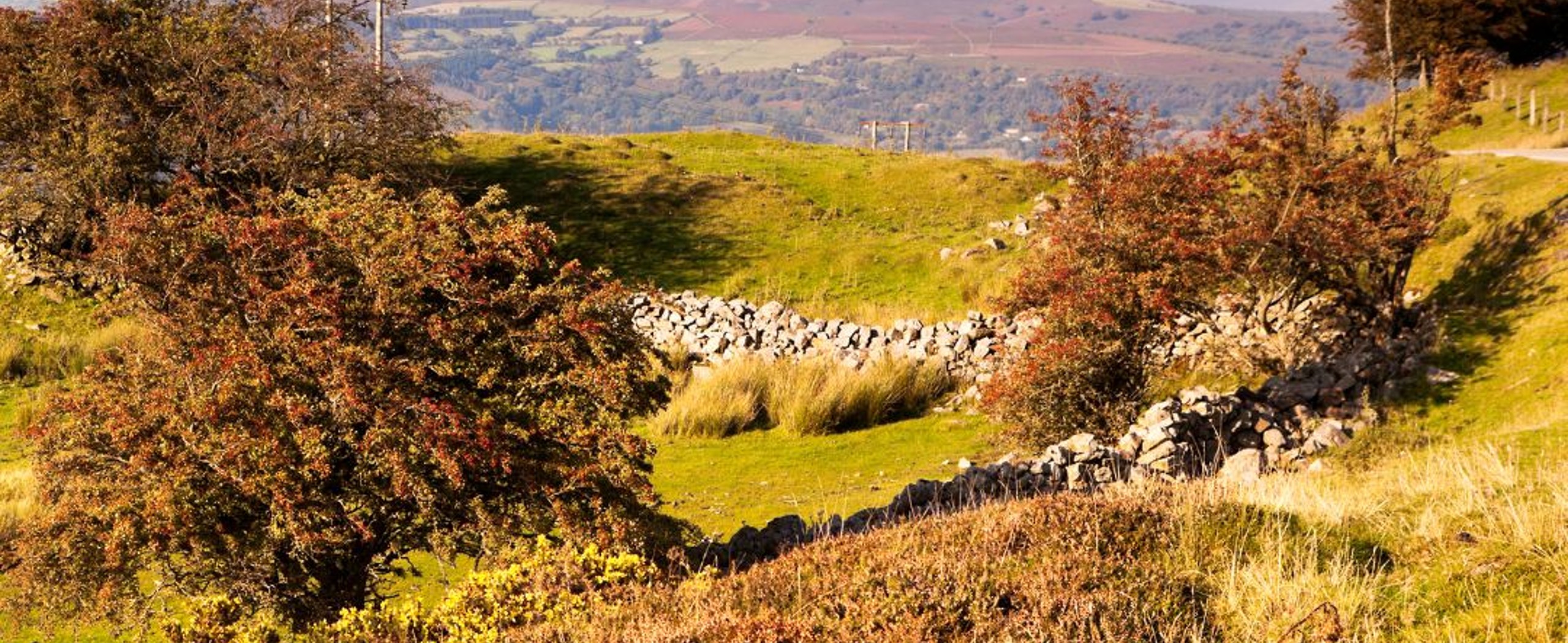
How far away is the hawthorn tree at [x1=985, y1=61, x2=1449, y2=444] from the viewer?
15.9m

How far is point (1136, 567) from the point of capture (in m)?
7.79

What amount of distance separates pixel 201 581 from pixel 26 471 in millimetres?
9229

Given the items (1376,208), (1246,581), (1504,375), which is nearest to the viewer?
(1246,581)

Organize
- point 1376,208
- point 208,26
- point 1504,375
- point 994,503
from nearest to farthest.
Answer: point 994,503 → point 1504,375 → point 1376,208 → point 208,26

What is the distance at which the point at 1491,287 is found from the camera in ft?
61.6

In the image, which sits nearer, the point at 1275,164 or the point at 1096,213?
the point at 1096,213

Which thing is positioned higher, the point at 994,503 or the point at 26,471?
the point at 994,503

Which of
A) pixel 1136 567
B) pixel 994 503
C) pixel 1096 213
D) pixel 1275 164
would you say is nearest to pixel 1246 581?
pixel 1136 567

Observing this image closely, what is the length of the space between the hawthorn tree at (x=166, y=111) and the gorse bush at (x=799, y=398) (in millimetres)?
10202

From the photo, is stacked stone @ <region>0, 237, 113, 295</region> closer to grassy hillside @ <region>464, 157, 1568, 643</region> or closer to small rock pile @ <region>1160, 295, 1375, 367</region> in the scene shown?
small rock pile @ <region>1160, 295, 1375, 367</region>

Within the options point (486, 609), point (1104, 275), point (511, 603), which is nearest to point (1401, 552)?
point (511, 603)

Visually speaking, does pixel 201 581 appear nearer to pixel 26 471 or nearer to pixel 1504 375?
pixel 26 471

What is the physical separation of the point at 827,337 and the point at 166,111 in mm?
17851

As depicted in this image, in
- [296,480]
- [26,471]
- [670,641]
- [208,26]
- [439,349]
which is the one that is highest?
→ [208,26]
